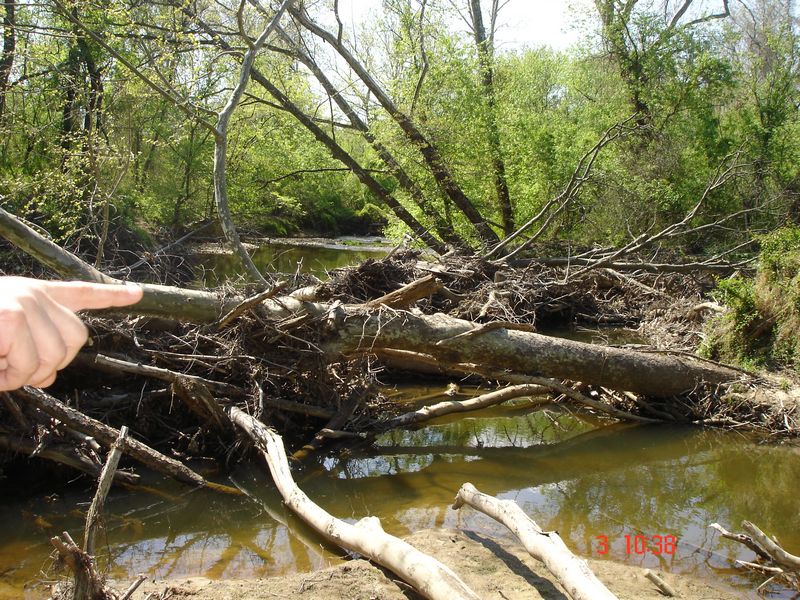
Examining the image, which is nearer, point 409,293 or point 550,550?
point 550,550

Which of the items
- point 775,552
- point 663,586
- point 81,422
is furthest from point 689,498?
point 81,422

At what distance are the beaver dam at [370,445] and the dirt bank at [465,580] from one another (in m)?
0.16

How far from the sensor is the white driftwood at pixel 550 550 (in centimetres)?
347

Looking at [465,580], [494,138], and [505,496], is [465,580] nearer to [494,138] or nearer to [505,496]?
[505,496]

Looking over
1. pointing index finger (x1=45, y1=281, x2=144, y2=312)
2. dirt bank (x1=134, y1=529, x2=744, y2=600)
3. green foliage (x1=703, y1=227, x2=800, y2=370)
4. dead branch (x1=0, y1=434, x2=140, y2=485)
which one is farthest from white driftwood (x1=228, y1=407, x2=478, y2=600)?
green foliage (x1=703, y1=227, x2=800, y2=370)

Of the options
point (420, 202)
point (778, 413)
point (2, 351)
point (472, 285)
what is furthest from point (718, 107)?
point (2, 351)

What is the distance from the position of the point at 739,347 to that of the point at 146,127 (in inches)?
649

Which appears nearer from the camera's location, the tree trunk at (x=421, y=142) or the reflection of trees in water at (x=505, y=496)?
the reflection of trees in water at (x=505, y=496)

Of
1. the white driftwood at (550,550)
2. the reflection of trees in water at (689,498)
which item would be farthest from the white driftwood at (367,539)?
the reflection of trees in water at (689,498)

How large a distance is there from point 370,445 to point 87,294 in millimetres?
6393

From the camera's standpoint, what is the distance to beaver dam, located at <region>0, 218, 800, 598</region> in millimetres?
4895

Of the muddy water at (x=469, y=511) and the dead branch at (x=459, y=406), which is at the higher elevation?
the dead branch at (x=459, y=406)

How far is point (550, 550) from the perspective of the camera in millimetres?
3879
